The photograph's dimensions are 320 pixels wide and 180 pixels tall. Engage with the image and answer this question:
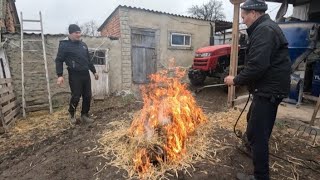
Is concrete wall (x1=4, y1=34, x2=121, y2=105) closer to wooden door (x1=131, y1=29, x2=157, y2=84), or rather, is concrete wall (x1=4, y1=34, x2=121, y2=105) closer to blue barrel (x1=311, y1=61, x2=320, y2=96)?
wooden door (x1=131, y1=29, x2=157, y2=84)

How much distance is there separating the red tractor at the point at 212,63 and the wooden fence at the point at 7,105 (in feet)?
21.8

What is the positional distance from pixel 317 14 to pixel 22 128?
378 inches

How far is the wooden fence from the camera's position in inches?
239

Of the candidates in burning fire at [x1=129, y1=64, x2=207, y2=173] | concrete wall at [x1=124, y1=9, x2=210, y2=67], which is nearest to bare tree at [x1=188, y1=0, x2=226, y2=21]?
concrete wall at [x1=124, y1=9, x2=210, y2=67]

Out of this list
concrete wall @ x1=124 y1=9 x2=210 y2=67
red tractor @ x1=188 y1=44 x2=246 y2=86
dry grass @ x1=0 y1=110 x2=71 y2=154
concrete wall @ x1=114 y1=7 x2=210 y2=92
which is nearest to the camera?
dry grass @ x1=0 y1=110 x2=71 y2=154

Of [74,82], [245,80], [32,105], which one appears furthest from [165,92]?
[32,105]

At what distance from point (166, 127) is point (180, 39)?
8619 mm

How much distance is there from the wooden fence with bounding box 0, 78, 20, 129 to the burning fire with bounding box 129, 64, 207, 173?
3834mm

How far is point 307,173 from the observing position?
138 inches

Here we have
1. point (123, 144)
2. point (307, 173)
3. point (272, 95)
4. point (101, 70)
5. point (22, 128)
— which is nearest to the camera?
point (272, 95)

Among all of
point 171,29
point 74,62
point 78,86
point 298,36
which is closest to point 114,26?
point 171,29

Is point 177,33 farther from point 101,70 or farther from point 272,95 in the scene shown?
point 272,95

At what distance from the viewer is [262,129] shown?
9.56 feet

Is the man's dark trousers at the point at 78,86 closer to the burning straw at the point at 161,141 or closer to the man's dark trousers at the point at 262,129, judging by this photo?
the burning straw at the point at 161,141
